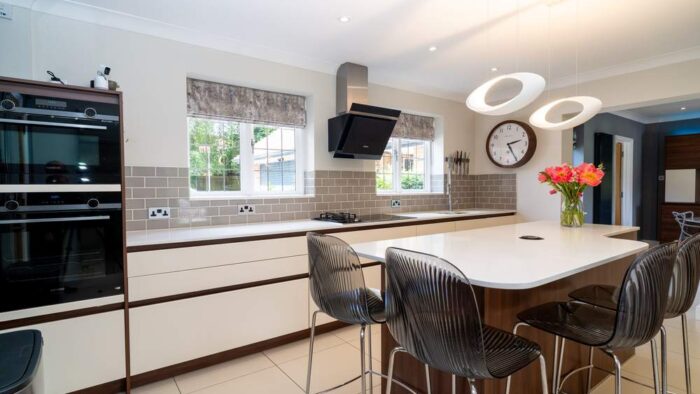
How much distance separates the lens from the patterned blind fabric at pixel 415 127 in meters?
4.22

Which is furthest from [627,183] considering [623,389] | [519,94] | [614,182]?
[519,94]

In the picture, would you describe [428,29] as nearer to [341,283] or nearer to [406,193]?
[406,193]

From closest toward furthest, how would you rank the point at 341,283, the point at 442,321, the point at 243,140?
1. the point at 442,321
2. the point at 341,283
3. the point at 243,140

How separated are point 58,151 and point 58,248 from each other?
0.51 metres

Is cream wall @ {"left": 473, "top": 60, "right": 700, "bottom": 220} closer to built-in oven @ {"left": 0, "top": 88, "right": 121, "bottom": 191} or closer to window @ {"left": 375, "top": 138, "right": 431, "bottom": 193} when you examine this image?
window @ {"left": 375, "top": 138, "right": 431, "bottom": 193}

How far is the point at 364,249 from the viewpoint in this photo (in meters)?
1.77

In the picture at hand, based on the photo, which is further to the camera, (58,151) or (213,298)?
(213,298)

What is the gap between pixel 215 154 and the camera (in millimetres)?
3025

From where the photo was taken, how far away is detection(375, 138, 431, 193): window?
4207 millimetres

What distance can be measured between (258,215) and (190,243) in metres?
0.93

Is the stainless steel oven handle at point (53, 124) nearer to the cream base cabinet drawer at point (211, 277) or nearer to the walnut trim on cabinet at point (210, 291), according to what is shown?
the cream base cabinet drawer at point (211, 277)

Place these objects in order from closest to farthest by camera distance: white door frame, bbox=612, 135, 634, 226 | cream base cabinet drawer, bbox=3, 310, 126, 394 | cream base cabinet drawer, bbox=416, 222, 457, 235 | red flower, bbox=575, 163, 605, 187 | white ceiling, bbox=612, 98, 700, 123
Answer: cream base cabinet drawer, bbox=3, 310, 126, 394 < red flower, bbox=575, 163, 605, 187 < cream base cabinet drawer, bbox=416, 222, 457, 235 < white ceiling, bbox=612, 98, 700, 123 < white door frame, bbox=612, 135, 634, 226

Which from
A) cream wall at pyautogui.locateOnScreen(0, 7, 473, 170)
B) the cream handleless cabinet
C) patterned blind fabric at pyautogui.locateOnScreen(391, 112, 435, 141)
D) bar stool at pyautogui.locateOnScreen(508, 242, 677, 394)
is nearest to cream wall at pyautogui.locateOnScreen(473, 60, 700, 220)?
patterned blind fabric at pyautogui.locateOnScreen(391, 112, 435, 141)

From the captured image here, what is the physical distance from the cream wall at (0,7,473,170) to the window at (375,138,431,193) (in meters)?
0.96
